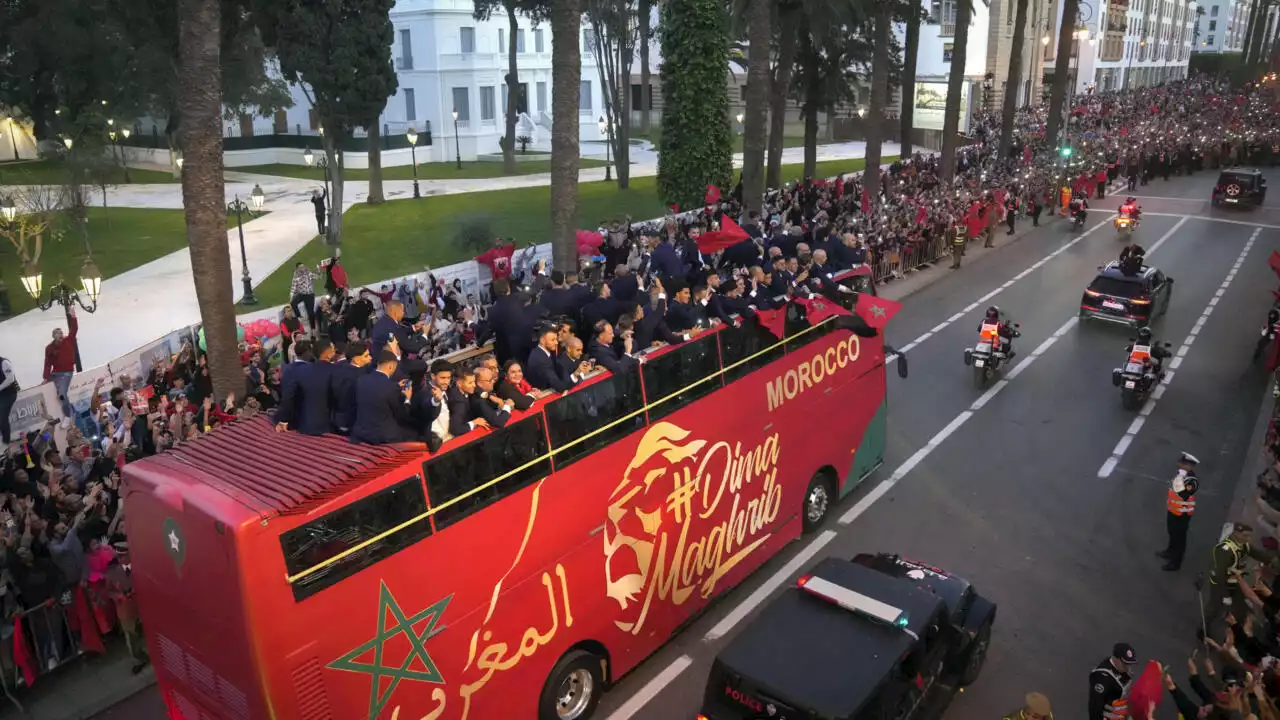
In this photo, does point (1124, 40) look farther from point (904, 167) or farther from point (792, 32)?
point (792, 32)

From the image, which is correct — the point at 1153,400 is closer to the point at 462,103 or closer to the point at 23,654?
the point at 23,654

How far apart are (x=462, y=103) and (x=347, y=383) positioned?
5968cm

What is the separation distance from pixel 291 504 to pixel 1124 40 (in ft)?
373

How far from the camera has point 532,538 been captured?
8.26m

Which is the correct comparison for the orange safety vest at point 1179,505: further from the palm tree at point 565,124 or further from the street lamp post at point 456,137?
the street lamp post at point 456,137

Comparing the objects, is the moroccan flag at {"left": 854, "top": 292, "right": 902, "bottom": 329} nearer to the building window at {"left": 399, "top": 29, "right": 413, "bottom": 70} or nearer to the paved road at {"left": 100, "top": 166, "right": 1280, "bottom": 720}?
the paved road at {"left": 100, "top": 166, "right": 1280, "bottom": 720}

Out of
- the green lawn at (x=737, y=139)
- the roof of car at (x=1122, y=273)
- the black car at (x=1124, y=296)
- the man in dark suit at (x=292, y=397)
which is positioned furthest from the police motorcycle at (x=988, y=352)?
the green lawn at (x=737, y=139)

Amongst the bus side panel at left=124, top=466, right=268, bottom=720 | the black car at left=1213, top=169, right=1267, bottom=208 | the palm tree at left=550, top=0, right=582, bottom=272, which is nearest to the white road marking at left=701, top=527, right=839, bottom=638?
the bus side panel at left=124, top=466, right=268, bottom=720

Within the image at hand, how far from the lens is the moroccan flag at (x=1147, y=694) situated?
25.2ft

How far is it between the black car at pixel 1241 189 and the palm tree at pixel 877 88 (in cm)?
1724

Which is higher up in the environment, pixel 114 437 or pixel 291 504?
pixel 291 504

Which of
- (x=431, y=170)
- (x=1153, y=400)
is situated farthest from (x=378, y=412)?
(x=431, y=170)

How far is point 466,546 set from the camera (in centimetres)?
761

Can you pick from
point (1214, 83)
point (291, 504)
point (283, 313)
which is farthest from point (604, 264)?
point (1214, 83)
